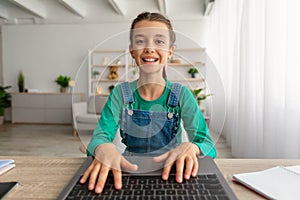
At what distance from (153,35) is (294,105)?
178cm

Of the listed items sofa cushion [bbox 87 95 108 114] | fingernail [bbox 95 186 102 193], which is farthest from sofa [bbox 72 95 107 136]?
fingernail [bbox 95 186 102 193]

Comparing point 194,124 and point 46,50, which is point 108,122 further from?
point 46,50

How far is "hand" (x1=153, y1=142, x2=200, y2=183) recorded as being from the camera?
61 cm

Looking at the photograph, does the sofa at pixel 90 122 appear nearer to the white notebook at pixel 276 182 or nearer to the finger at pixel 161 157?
the finger at pixel 161 157

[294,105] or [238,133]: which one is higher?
[294,105]

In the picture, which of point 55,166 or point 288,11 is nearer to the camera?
point 55,166

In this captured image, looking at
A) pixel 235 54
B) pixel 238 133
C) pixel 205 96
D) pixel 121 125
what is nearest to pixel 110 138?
pixel 121 125

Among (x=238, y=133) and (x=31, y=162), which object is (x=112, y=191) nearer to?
(x=31, y=162)

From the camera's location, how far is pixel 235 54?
129 inches

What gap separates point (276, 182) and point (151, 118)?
350mm

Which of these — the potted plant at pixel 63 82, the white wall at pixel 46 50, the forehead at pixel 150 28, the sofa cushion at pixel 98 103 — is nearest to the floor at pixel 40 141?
the potted plant at pixel 63 82

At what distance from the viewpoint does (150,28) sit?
67cm

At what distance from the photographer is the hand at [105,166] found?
1.84 ft

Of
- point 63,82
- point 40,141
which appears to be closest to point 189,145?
point 40,141
